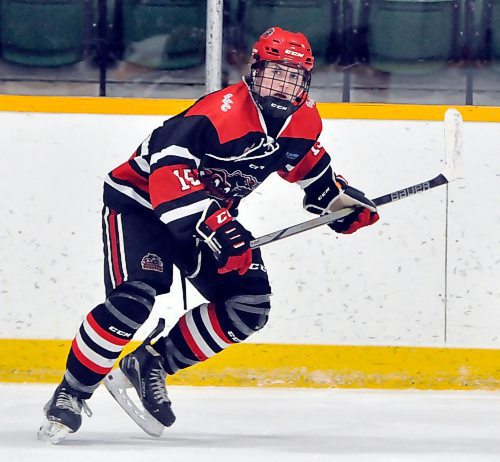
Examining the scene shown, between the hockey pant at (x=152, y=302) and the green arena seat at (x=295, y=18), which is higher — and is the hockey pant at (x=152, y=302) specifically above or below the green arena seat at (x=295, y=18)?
below

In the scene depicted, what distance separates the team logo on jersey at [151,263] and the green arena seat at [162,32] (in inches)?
56.8

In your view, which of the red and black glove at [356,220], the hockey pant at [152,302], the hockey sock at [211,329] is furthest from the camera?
the red and black glove at [356,220]

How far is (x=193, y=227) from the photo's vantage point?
2756 mm

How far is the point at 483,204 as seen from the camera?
379 cm

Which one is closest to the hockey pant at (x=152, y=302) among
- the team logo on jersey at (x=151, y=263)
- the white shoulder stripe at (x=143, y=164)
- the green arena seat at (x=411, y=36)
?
the team logo on jersey at (x=151, y=263)

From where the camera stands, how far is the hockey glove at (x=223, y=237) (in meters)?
2.74

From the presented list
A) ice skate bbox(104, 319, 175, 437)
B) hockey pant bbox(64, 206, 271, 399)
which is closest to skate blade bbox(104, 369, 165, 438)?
ice skate bbox(104, 319, 175, 437)

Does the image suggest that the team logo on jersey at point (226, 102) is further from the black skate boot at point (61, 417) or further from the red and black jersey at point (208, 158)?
the black skate boot at point (61, 417)

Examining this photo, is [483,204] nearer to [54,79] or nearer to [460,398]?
[460,398]

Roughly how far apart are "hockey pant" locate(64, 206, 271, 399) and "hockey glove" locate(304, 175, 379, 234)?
0.21 metres

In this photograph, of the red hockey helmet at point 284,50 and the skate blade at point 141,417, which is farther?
the skate blade at point 141,417

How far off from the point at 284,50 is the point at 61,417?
0.99 metres

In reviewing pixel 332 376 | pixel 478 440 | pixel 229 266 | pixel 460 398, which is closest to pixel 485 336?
pixel 460 398

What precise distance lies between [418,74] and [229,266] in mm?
1718
